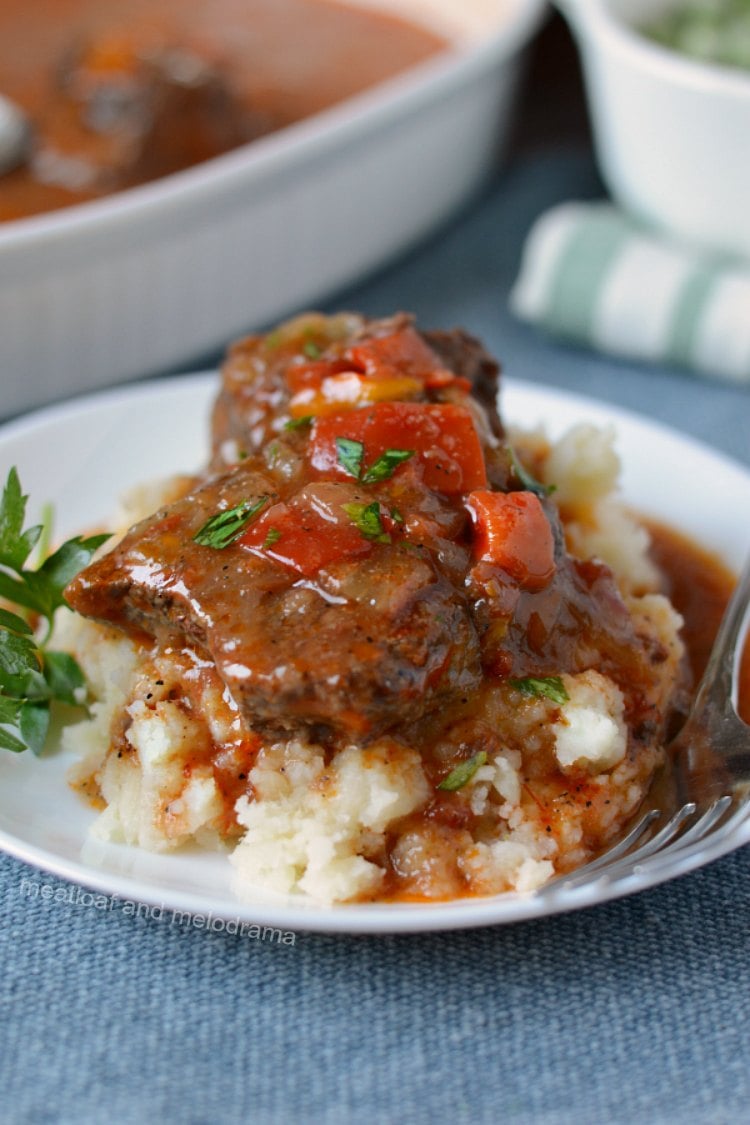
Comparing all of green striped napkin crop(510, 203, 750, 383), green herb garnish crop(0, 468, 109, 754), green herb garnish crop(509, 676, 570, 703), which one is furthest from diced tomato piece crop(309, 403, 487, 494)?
green striped napkin crop(510, 203, 750, 383)

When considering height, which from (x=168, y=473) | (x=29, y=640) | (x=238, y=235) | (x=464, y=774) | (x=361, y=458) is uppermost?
(x=361, y=458)

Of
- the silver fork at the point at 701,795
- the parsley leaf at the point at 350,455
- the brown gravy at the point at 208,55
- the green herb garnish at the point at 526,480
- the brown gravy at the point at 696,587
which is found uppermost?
the parsley leaf at the point at 350,455

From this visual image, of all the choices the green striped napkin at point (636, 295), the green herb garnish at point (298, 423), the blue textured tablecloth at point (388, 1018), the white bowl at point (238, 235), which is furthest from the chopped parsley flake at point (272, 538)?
the green striped napkin at point (636, 295)

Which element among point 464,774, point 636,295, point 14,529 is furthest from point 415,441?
point 636,295

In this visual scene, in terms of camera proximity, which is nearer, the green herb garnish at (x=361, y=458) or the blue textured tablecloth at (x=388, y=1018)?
the blue textured tablecloth at (x=388, y=1018)

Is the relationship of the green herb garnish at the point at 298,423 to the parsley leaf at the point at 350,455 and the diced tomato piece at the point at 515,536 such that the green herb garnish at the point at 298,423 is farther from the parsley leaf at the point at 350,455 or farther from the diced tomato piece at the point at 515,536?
the diced tomato piece at the point at 515,536

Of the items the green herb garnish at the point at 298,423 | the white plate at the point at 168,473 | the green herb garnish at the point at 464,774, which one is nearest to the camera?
the white plate at the point at 168,473

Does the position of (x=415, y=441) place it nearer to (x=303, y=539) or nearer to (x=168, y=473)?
(x=303, y=539)
